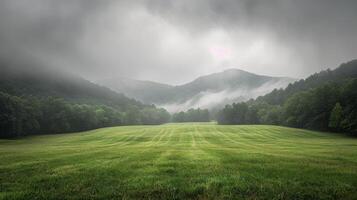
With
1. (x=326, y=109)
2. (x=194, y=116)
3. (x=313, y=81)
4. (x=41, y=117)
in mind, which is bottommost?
(x=194, y=116)

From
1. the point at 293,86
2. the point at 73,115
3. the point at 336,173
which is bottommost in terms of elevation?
the point at 336,173

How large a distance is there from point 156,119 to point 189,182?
16635 centimetres

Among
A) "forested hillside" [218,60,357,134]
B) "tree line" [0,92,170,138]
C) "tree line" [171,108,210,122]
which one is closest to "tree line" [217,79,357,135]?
"forested hillside" [218,60,357,134]

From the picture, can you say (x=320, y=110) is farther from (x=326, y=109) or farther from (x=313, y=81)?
(x=313, y=81)

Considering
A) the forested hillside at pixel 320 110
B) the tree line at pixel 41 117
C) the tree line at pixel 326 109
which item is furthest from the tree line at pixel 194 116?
the tree line at pixel 326 109

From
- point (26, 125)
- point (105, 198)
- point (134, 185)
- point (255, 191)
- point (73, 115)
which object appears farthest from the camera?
point (73, 115)

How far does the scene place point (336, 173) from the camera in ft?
35.9

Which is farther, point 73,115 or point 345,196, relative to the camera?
point 73,115

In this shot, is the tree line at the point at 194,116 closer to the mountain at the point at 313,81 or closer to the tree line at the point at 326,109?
the mountain at the point at 313,81

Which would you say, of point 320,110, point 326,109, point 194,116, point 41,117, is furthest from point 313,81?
point 41,117

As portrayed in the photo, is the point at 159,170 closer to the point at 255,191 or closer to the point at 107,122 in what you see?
the point at 255,191

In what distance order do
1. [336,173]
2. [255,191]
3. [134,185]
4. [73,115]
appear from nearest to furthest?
[255,191] → [134,185] → [336,173] → [73,115]

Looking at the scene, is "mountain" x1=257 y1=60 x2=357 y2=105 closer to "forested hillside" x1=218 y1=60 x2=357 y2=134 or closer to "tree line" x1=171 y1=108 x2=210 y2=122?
"forested hillside" x1=218 y1=60 x2=357 y2=134

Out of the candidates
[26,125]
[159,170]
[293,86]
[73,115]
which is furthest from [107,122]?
[293,86]
